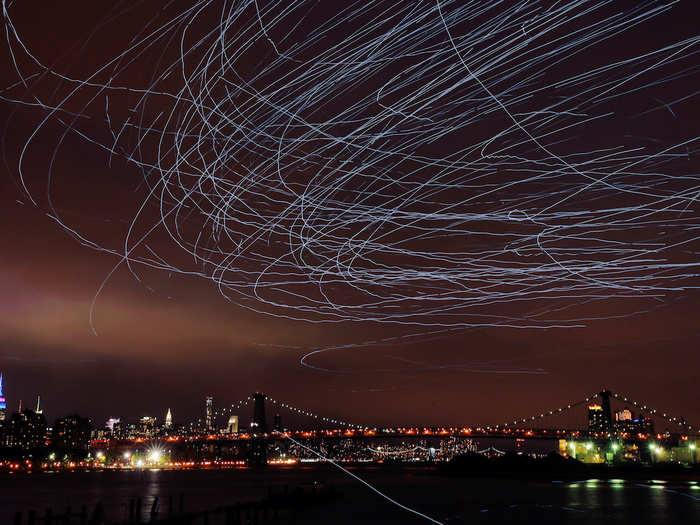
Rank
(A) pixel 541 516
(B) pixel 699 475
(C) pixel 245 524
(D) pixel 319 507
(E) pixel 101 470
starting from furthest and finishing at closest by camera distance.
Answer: (E) pixel 101 470, (B) pixel 699 475, (D) pixel 319 507, (A) pixel 541 516, (C) pixel 245 524

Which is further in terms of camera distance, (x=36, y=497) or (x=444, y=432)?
(x=444, y=432)

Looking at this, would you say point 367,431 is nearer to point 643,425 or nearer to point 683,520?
point 643,425

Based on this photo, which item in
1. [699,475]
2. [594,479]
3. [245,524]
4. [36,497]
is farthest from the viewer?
[594,479]

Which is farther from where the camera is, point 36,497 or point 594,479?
point 594,479

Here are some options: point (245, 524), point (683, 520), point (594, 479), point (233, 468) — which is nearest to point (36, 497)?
point (245, 524)

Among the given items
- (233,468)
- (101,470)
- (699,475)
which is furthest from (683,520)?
(101,470)

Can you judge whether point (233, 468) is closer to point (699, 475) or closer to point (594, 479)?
point (594, 479)

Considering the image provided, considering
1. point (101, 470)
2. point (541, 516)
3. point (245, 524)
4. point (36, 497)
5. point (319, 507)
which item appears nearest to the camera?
point (245, 524)

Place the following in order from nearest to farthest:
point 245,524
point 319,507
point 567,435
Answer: point 245,524
point 319,507
point 567,435
